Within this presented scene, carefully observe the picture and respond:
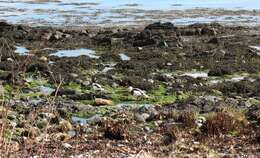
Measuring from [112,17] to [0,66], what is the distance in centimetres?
3062

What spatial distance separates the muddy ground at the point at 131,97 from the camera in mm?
9541

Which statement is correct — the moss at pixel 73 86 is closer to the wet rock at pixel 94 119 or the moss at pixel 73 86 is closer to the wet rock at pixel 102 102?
the wet rock at pixel 102 102

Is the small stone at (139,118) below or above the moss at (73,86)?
above

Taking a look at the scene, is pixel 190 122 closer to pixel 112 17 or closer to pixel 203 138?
pixel 203 138

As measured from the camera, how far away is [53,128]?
464 inches

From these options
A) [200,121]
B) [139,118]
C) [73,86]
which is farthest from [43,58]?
[200,121]

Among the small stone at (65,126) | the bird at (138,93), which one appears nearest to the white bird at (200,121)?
the small stone at (65,126)

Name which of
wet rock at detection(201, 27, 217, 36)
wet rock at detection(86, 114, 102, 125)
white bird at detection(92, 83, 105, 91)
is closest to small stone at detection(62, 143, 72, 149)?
wet rock at detection(86, 114, 102, 125)

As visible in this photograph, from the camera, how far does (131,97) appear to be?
1623cm

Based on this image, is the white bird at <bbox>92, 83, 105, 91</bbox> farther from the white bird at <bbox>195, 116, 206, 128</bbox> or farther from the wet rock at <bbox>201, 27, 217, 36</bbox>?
the wet rock at <bbox>201, 27, 217, 36</bbox>

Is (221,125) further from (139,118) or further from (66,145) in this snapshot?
(66,145)

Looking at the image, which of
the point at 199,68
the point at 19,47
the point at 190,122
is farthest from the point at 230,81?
the point at 19,47

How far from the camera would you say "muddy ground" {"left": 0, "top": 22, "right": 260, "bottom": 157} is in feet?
31.3

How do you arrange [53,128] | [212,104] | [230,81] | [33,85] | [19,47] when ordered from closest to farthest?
[53,128]
[212,104]
[33,85]
[230,81]
[19,47]
